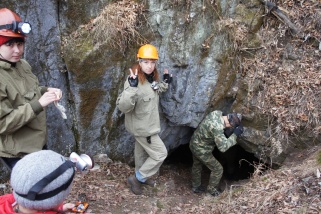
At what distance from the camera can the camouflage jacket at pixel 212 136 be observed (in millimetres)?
5402

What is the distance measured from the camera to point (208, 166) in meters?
6.04

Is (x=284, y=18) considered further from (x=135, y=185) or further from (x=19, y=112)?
(x=19, y=112)

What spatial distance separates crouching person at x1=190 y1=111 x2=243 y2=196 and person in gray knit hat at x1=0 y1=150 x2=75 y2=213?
387 cm

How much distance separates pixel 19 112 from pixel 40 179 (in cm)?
148

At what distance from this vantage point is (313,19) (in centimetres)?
583

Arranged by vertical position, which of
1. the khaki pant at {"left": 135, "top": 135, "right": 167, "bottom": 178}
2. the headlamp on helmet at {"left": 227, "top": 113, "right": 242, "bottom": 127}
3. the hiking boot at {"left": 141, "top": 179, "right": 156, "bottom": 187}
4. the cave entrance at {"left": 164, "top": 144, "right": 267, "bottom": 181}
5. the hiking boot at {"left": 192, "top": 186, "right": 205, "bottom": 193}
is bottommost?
the cave entrance at {"left": 164, "top": 144, "right": 267, "bottom": 181}

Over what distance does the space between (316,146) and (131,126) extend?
326 centimetres

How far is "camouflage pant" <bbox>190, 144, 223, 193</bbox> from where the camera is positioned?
5934mm

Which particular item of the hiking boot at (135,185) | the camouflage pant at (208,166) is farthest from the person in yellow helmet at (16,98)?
the camouflage pant at (208,166)

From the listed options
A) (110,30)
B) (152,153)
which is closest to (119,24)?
(110,30)

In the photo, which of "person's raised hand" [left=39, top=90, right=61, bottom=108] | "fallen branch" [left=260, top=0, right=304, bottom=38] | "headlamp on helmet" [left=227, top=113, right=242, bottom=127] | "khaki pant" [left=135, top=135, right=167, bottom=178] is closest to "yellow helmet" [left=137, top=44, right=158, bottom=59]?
"khaki pant" [left=135, top=135, right=167, bottom=178]

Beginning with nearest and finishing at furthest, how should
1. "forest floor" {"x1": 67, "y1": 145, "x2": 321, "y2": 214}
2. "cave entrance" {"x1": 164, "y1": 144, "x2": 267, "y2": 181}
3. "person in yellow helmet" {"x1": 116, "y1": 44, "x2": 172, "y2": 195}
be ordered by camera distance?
1. "forest floor" {"x1": 67, "y1": 145, "x2": 321, "y2": 214}
2. "person in yellow helmet" {"x1": 116, "y1": 44, "x2": 172, "y2": 195}
3. "cave entrance" {"x1": 164, "y1": 144, "x2": 267, "y2": 181}

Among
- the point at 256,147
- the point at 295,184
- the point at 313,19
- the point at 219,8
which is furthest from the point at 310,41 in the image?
the point at 295,184

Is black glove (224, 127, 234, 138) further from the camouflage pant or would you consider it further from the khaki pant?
the khaki pant
